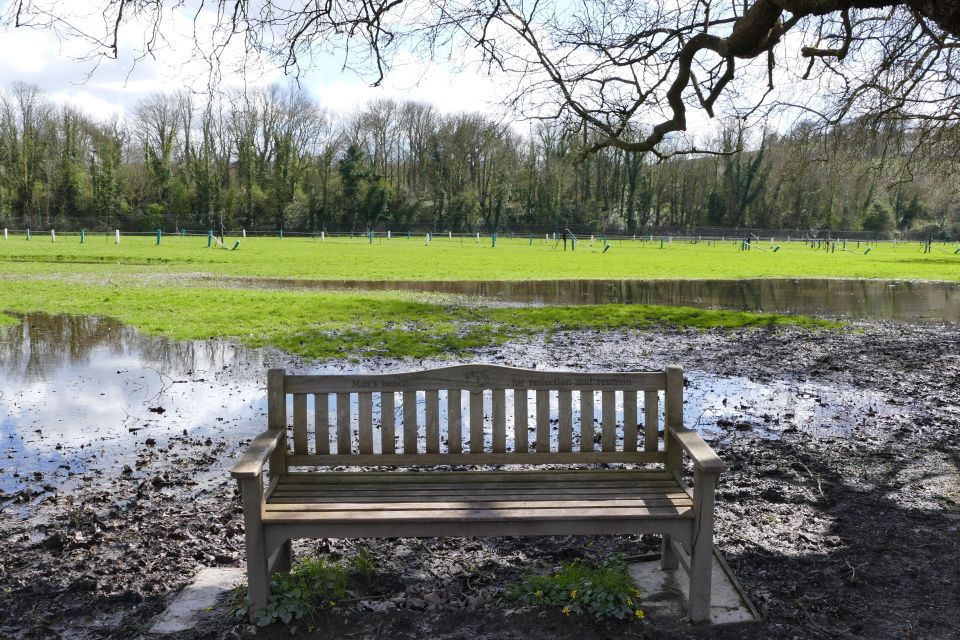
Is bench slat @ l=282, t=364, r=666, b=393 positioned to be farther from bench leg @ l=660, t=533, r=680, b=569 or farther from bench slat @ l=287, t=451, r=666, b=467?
bench leg @ l=660, t=533, r=680, b=569

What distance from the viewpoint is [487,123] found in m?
9.59

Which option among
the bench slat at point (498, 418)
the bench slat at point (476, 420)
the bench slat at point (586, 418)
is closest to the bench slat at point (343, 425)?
the bench slat at point (476, 420)

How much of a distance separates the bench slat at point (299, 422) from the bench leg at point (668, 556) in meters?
1.96

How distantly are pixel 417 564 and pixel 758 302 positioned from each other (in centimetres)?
1684

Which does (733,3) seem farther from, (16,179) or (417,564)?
(16,179)

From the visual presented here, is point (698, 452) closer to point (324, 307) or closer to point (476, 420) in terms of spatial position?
point (476, 420)

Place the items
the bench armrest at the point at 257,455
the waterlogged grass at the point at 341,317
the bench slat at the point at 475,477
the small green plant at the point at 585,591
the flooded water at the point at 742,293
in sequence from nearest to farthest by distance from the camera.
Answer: the bench armrest at the point at 257,455, the small green plant at the point at 585,591, the bench slat at the point at 475,477, the waterlogged grass at the point at 341,317, the flooded water at the point at 742,293

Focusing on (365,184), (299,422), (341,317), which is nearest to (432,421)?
(299,422)

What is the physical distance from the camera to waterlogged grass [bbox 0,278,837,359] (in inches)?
438

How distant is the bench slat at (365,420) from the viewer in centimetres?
379

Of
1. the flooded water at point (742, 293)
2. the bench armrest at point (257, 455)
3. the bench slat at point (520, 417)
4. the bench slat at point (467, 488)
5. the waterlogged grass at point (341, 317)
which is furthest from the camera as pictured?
the flooded water at point (742, 293)

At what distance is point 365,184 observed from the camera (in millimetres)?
70938

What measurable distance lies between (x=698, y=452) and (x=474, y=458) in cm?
114

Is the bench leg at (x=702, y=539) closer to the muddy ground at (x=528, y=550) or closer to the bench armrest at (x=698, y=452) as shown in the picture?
the bench armrest at (x=698, y=452)
